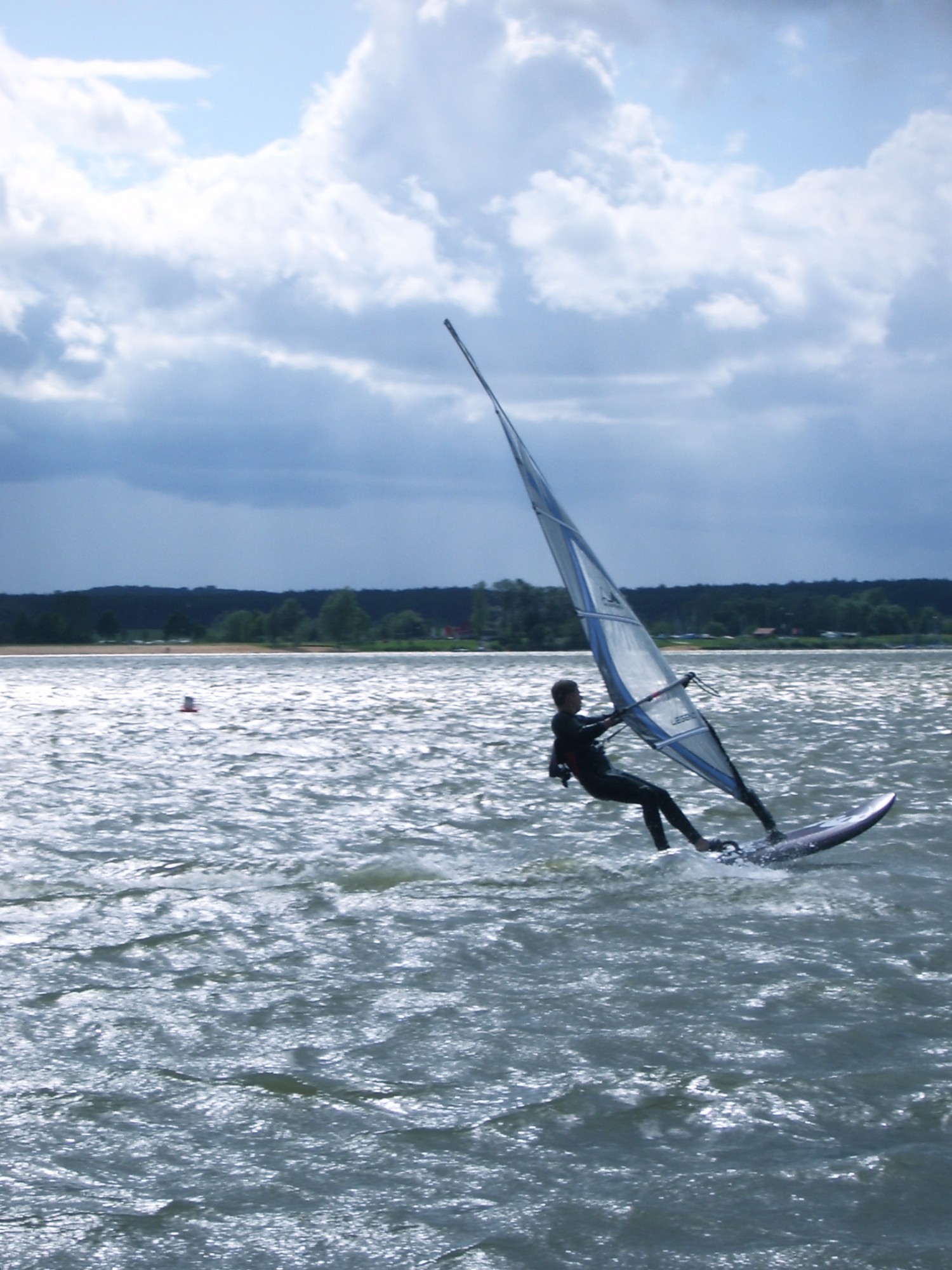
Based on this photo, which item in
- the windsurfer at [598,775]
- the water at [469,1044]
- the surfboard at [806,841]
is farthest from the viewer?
the windsurfer at [598,775]

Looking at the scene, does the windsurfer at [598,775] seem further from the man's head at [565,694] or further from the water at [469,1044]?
the water at [469,1044]

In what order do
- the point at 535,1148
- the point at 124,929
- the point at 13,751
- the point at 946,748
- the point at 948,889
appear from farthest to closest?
the point at 13,751 → the point at 946,748 → the point at 948,889 → the point at 124,929 → the point at 535,1148

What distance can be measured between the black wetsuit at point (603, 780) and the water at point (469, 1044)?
0.31 meters

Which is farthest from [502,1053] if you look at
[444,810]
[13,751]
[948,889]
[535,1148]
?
[13,751]

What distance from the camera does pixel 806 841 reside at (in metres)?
11.4

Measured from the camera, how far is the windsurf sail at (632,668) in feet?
36.8

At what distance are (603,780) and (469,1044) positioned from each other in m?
5.00

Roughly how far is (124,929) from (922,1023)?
5.35 meters

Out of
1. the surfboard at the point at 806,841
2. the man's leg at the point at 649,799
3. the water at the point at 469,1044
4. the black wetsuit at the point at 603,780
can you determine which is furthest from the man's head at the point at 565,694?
the surfboard at the point at 806,841

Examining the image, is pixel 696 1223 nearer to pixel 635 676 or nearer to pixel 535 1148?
pixel 535 1148

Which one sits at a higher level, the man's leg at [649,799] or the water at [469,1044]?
the man's leg at [649,799]

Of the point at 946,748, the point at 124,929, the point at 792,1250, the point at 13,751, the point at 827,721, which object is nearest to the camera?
the point at 792,1250

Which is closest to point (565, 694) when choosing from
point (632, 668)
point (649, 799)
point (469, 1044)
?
point (632, 668)

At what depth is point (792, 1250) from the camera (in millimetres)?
4238
